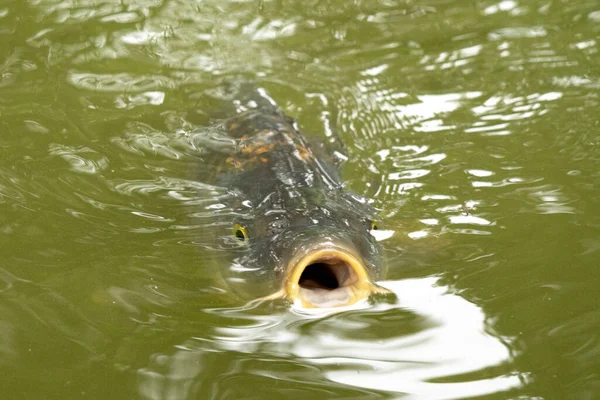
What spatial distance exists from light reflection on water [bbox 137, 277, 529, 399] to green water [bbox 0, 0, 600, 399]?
11 millimetres

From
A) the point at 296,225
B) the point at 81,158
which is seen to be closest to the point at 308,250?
the point at 296,225

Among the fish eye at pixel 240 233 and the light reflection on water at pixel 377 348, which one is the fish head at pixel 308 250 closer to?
the fish eye at pixel 240 233

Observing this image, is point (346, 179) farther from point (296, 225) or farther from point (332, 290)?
point (332, 290)

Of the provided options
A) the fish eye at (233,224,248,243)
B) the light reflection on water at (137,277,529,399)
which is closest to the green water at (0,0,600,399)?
the light reflection on water at (137,277,529,399)

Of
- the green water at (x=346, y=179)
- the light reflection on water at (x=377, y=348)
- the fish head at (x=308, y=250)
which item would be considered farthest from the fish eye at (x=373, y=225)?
the light reflection on water at (x=377, y=348)

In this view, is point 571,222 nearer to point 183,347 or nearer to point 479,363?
point 479,363

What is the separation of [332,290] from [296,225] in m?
0.43

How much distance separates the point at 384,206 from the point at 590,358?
5.86ft

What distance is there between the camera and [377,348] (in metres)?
3.36

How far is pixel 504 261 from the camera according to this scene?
4.09 m

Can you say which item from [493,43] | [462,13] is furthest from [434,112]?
[462,13]

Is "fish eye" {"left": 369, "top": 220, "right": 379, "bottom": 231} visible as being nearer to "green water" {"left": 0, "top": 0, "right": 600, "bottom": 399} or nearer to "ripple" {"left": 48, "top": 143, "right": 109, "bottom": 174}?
"green water" {"left": 0, "top": 0, "right": 600, "bottom": 399}

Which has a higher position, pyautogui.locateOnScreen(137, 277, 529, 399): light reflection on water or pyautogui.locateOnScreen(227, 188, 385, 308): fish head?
pyautogui.locateOnScreen(227, 188, 385, 308): fish head

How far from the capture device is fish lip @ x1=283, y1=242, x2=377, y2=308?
3527 millimetres
